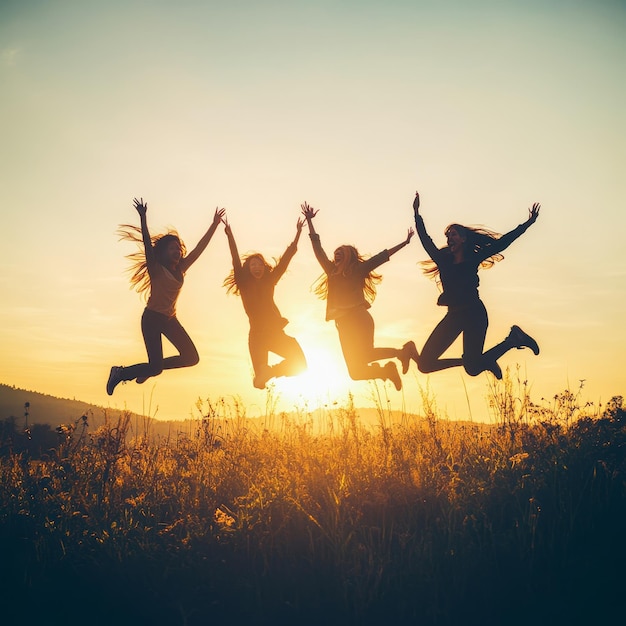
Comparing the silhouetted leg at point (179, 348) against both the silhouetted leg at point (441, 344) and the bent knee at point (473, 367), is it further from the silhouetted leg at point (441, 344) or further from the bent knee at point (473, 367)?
the bent knee at point (473, 367)

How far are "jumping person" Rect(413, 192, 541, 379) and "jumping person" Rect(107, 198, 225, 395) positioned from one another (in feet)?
10.9

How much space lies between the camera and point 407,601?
3.55 meters

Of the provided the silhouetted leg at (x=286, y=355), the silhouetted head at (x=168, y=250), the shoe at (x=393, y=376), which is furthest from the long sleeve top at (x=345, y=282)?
the silhouetted head at (x=168, y=250)

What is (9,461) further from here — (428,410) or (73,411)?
(73,411)

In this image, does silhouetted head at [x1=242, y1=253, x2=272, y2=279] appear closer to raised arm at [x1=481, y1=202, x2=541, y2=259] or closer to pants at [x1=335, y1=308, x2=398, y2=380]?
pants at [x1=335, y1=308, x2=398, y2=380]

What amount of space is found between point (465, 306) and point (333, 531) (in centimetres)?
407

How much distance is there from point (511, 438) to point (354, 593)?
3.14m

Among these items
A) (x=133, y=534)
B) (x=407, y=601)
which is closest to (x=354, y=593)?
(x=407, y=601)

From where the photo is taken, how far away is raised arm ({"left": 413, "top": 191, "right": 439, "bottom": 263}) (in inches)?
283

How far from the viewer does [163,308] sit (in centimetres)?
755

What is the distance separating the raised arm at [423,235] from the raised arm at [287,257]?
5.75ft

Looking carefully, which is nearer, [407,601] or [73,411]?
[407,601]

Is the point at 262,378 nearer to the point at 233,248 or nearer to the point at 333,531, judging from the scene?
the point at 233,248

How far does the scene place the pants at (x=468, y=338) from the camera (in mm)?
7184
